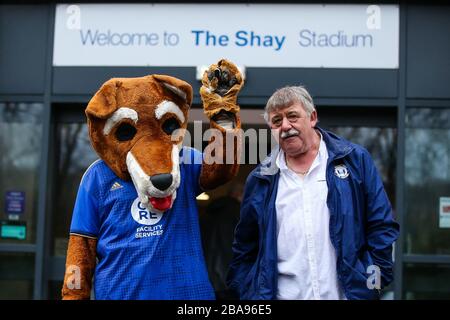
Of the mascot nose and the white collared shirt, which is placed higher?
the mascot nose

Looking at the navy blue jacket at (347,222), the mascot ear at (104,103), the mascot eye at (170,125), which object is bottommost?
the navy blue jacket at (347,222)

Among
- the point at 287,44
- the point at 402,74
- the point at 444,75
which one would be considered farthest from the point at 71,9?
the point at 444,75

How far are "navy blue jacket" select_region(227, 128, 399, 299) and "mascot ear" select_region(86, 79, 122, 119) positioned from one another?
0.81 m

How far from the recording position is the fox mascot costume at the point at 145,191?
3256 millimetres

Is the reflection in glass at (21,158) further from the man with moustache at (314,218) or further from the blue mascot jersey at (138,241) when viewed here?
the man with moustache at (314,218)

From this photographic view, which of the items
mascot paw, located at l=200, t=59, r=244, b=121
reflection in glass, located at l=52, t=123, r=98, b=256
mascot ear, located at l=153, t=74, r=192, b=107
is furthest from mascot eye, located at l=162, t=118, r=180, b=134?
reflection in glass, located at l=52, t=123, r=98, b=256

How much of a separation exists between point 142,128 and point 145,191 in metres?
0.34

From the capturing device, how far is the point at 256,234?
11.4ft

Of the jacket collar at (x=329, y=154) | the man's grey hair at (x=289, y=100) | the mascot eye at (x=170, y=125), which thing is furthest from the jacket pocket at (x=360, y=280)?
the mascot eye at (x=170, y=125)

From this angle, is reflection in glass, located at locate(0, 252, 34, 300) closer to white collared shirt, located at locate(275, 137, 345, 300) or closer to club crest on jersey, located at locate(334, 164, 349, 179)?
white collared shirt, located at locate(275, 137, 345, 300)

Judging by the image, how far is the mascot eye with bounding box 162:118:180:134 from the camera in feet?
11.2

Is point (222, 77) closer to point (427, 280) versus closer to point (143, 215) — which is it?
point (143, 215)

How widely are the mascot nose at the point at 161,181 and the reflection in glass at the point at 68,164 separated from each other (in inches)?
140

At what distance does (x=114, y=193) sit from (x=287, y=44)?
331 cm
